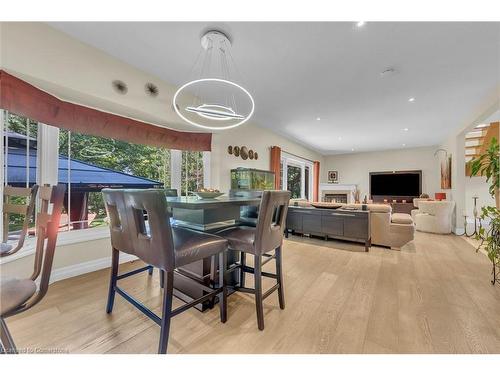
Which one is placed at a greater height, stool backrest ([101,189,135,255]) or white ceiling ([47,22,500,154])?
white ceiling ([47,22,500,154])

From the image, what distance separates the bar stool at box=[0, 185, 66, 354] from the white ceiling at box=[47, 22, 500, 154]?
6.10 ft

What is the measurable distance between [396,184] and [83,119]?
879 centimetres

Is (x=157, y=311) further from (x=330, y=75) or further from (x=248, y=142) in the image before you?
(x=248, y=142)

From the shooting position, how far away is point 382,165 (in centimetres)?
787

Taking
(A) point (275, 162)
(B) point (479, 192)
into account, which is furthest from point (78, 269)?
(B) point (479, 192)

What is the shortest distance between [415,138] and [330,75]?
4.88 meters

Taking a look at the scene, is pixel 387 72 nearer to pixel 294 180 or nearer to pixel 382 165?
pixel 294 180

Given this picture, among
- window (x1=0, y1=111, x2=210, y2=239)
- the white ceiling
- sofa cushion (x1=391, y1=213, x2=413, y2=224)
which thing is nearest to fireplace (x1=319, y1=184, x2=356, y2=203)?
the white ceiling

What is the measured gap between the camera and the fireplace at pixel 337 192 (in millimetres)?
8289

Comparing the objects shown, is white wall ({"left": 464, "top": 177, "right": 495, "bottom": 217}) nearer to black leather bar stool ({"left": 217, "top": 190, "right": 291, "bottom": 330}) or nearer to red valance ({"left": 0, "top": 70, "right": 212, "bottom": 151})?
black leather bar stool ({"left": 217, "top": 190, "right": 291, "bottom": 330})

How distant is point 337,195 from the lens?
8.52 meters

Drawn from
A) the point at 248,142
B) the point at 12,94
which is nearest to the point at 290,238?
the point at 248,142

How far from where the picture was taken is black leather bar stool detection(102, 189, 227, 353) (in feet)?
3.79

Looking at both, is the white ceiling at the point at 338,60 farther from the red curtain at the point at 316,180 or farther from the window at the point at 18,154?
the red curtain at the point at 316,180
